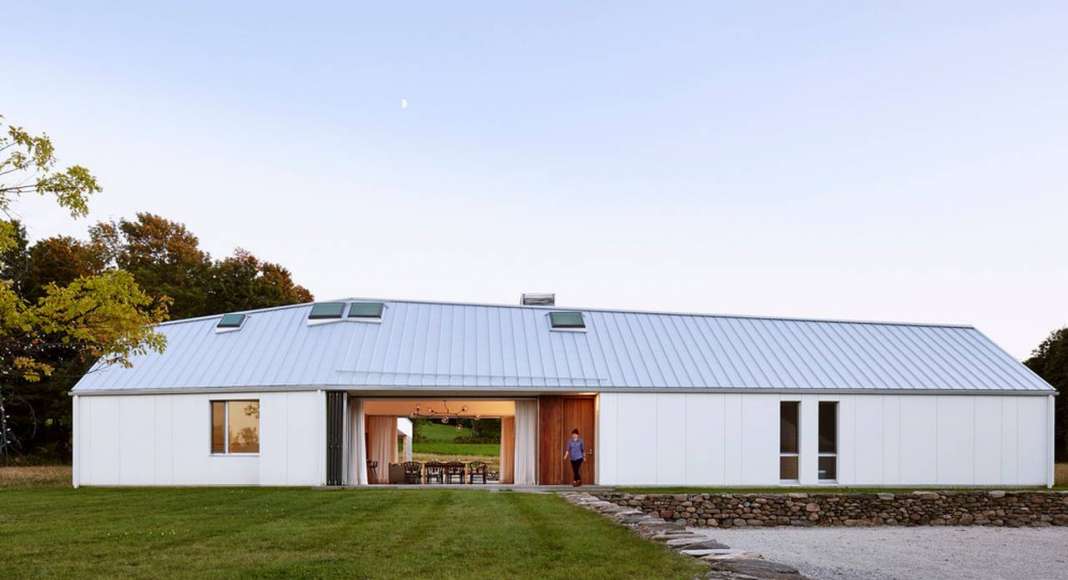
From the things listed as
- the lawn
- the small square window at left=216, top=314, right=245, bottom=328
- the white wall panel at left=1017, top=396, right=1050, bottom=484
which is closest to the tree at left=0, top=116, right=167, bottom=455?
the lawn

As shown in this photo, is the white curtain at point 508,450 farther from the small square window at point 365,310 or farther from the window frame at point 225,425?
the window frame at point 225,425

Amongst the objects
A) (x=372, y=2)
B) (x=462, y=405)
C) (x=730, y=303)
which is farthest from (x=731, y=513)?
(x=730, y=303)

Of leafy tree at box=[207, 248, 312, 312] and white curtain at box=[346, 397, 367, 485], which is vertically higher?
leafy tree at box=[207, 248, 312, 312]

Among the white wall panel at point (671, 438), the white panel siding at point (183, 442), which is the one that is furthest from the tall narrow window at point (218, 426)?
the white wall panel at point (671, 438)

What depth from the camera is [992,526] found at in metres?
17.7

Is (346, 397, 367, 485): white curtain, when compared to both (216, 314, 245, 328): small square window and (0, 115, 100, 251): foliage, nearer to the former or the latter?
Answer: (216, 314, 245, 328): small square window

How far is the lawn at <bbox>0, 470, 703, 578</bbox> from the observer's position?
7.57 m

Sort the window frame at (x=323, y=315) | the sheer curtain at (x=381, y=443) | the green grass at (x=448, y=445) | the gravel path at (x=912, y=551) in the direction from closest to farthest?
the gravel path at (x=912, y=551) < the window frame at (x=323, y=315) < the sheer curtain at (x=381, y=443) < the green grass at (x=448, y=445)

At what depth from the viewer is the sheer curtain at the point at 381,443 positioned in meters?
24.4

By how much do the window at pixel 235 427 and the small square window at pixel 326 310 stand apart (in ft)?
9.49

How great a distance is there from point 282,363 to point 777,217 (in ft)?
42.9

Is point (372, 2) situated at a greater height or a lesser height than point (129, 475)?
greater

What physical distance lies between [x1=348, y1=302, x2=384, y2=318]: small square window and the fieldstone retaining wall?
25.3ft

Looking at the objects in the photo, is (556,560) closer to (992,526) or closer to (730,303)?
(992,526)
